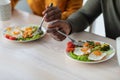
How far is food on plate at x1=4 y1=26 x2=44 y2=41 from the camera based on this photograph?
104 cm

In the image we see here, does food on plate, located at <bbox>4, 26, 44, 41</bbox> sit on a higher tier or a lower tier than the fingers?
lower

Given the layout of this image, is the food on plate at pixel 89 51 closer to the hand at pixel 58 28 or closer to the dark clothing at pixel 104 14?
the hand at pixel 58 28

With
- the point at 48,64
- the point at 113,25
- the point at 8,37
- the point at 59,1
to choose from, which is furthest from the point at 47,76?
the point at 59,1

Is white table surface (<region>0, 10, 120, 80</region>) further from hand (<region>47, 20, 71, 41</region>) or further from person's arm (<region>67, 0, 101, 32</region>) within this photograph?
person's arm (<region>67, 0, 101, 32</region>)

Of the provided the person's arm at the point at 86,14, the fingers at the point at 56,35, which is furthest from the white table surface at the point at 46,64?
the person's arm at the point at 86,14

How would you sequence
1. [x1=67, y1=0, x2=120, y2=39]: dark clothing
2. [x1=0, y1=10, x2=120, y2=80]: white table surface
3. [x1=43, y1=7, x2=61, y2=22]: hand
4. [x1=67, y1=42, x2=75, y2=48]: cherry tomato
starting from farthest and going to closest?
[x1=67, y1=0, x2=120, y2=39]: dark clothing, [x1=43, y1=7, x2=61, y2=22]: hand, [x1=67, y1=42, x2=75, y2=48]: cherry tomato, [x1=0, y1=10, x2=120, y2=80]: white table surface

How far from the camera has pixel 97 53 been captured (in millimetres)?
896

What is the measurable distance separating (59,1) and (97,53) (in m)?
0.61

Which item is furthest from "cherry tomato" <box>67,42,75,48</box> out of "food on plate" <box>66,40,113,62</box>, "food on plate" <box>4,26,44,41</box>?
"food on plate" <box>4,26,44,41</box>

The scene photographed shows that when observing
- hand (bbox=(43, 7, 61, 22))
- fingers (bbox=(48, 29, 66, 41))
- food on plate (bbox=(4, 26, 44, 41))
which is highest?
hand (bbox=(43, 7, 61, 22))

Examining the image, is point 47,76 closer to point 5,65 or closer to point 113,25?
point 5,65

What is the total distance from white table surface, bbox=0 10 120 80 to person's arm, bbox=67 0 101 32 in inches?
5.2

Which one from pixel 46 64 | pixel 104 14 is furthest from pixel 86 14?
pixel 46 64

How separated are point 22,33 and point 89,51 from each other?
32cm
